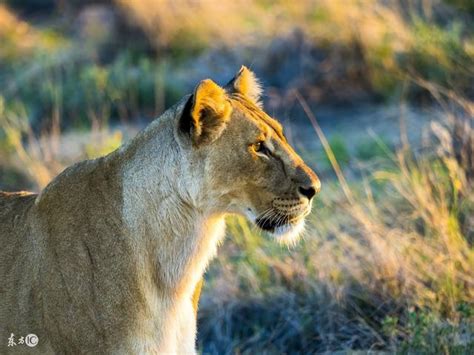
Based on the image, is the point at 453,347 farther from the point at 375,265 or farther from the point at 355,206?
the point at 355,206

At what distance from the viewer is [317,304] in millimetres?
6270

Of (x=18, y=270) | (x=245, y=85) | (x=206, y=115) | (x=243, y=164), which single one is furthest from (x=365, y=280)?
(x=18, y=270)

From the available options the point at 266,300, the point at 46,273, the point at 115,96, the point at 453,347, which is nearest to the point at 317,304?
the point at 266,300

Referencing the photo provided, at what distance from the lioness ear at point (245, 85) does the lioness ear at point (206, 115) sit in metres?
0.41

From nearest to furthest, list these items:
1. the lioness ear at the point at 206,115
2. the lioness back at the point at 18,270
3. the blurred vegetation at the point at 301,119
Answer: the lioness ear at the point at 206,115, the lioness back at the point at 18,270, the blurred vegetation at the point at 301,119

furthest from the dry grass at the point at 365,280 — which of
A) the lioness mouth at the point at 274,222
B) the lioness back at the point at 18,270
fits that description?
the lioness back at the point at 18,270

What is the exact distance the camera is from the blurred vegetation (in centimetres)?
611

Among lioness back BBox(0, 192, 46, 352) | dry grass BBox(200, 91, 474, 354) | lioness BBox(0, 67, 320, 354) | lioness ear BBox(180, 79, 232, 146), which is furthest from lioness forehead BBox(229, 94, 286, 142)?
dry grass BBox(200, 91, 474, 354)

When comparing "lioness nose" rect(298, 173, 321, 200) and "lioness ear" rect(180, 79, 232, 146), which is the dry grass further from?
"lioness ear" rect(180, 79, 232, 146)

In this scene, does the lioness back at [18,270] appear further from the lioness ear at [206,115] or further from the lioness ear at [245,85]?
the lioness ear at [245,85]

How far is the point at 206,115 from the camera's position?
4.17 meters

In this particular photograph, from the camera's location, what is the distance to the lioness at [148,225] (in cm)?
413

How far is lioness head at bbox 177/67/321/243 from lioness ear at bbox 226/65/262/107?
32cm

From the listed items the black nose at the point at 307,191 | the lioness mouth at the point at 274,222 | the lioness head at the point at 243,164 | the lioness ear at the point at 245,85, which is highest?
the lioness ear at the point at 245,85
